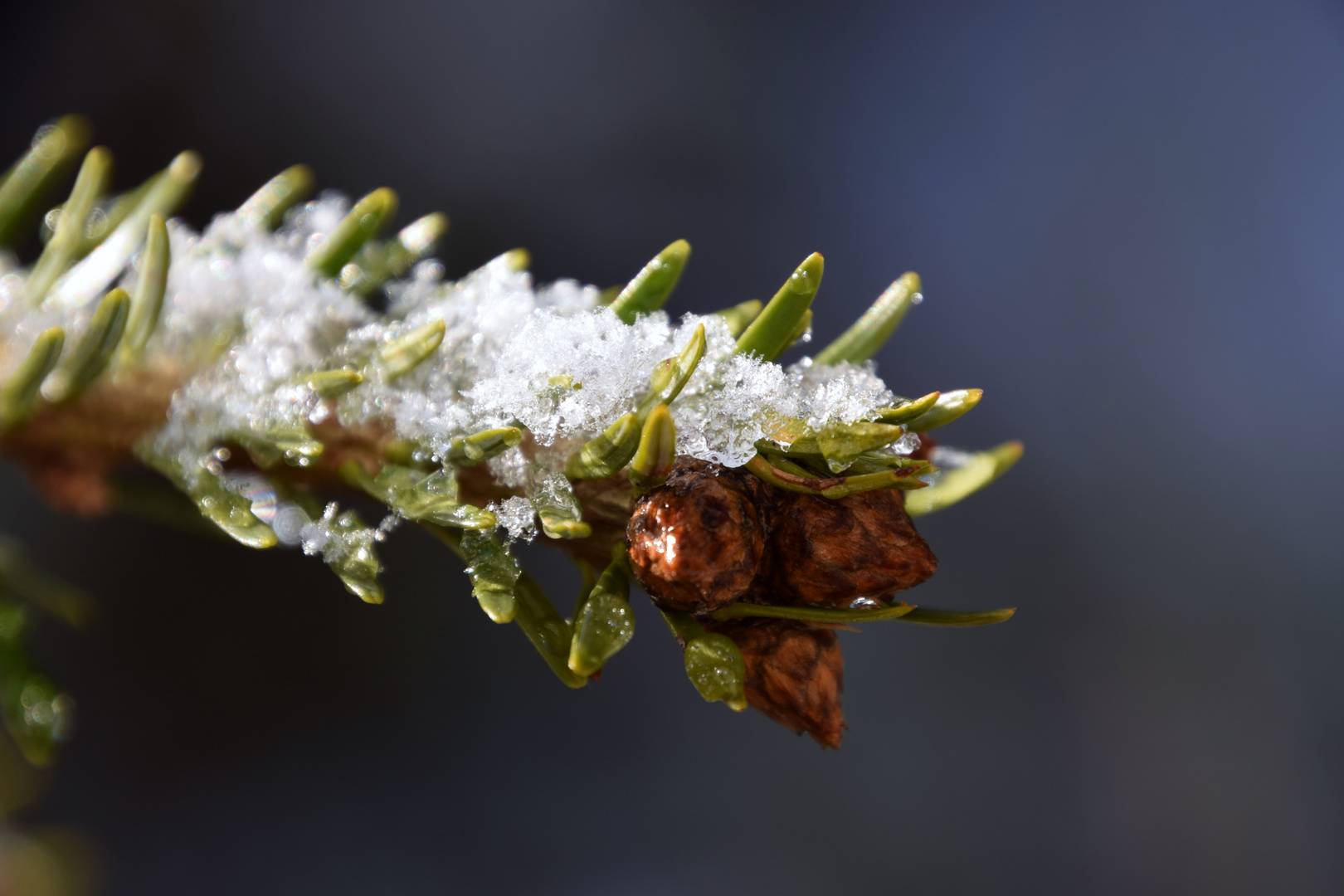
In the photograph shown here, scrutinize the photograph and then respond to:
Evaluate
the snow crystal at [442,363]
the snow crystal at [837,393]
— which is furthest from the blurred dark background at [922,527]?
the snow crystal at [837,393]

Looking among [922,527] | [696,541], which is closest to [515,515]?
[696,541]

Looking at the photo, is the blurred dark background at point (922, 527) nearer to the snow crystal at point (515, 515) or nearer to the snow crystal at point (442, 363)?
the snow crystal at point (442, 363)

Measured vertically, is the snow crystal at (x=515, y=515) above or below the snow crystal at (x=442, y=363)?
below

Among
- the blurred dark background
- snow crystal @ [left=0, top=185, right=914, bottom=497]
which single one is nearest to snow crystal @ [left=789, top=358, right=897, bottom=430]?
snow crystal @ [left=0, top=185, right=914, bottom=497]

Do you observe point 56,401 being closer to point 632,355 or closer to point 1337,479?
point 632,355

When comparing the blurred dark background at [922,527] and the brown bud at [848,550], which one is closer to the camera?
the brown bud at [848,550]

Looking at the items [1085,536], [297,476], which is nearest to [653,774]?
[1085,536]

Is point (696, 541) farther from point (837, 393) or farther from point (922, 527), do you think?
point (922, 527)
